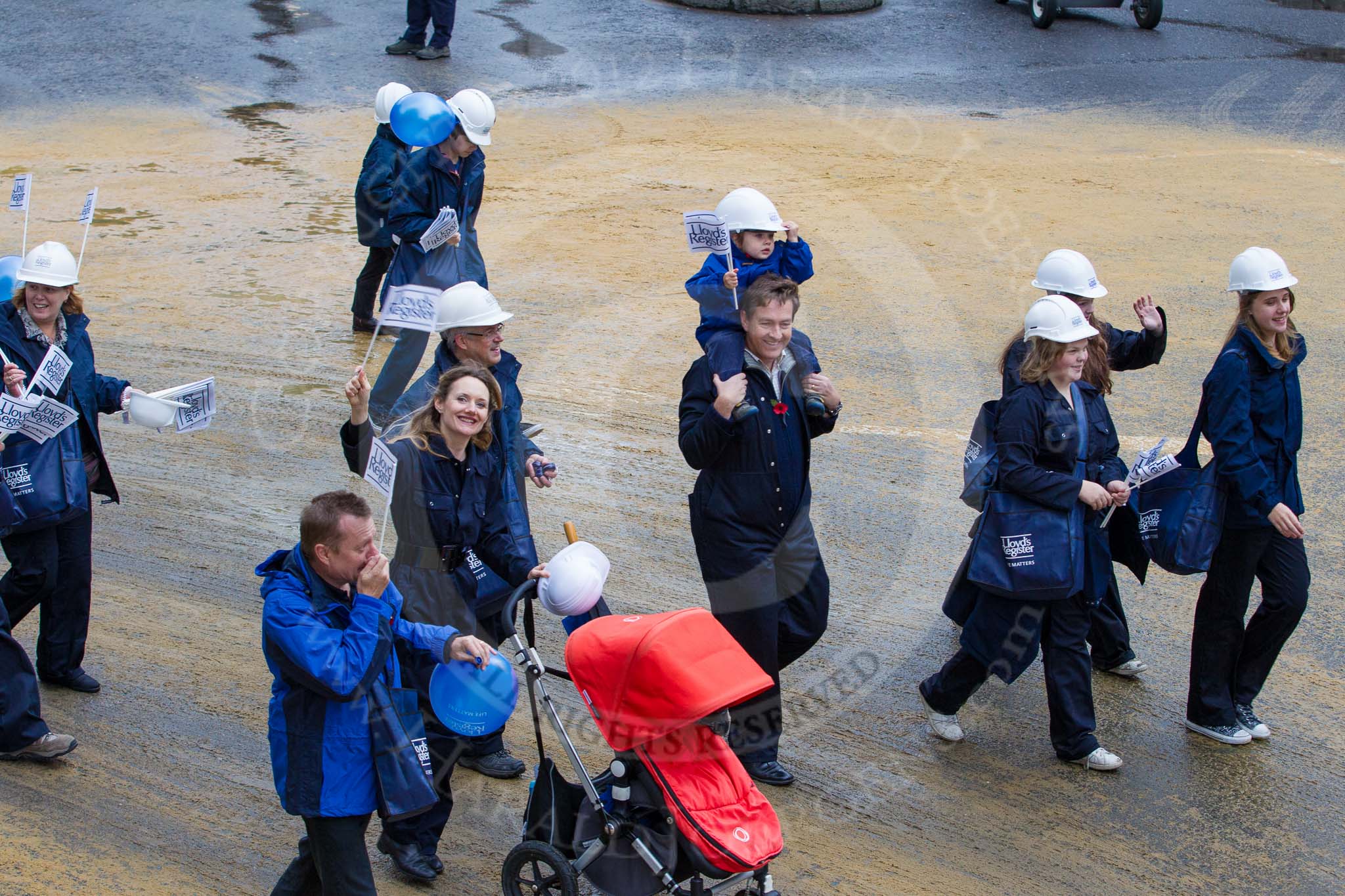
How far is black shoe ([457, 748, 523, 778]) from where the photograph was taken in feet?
15.6

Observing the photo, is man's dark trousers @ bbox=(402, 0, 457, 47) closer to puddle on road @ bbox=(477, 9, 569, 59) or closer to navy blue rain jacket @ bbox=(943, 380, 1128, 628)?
puddle on road @ bbox=(477, 9, 569, 59)

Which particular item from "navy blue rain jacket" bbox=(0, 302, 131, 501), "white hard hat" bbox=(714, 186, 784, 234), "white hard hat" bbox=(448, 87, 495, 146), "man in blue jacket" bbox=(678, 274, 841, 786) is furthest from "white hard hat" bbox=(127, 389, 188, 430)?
"white hard hat" bbox=(448, 87, 495, 146)

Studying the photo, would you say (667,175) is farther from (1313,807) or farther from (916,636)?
(1313,807)

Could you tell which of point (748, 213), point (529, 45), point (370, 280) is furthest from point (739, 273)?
point (529, 45)

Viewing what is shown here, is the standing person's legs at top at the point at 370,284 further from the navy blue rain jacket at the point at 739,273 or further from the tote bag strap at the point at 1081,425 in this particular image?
the tote bag strap at the point at 1081,425

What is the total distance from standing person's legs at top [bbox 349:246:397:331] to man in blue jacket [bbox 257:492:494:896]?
5.54 m

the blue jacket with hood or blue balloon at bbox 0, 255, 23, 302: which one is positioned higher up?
blue balloon at bbox 0, 255, 23, 302

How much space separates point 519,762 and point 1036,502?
219cm

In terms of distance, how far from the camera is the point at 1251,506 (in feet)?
15.6

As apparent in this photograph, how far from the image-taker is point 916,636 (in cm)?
579

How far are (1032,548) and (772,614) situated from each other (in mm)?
1013

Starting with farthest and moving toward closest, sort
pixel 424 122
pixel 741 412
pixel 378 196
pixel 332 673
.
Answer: pixel 378 196, pixel 424 122, pixel 741 412, pixel 332 673

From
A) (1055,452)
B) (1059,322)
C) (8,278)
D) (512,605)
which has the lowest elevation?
(512,605)

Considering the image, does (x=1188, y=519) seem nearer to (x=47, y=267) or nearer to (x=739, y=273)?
(x=739, y=273)
